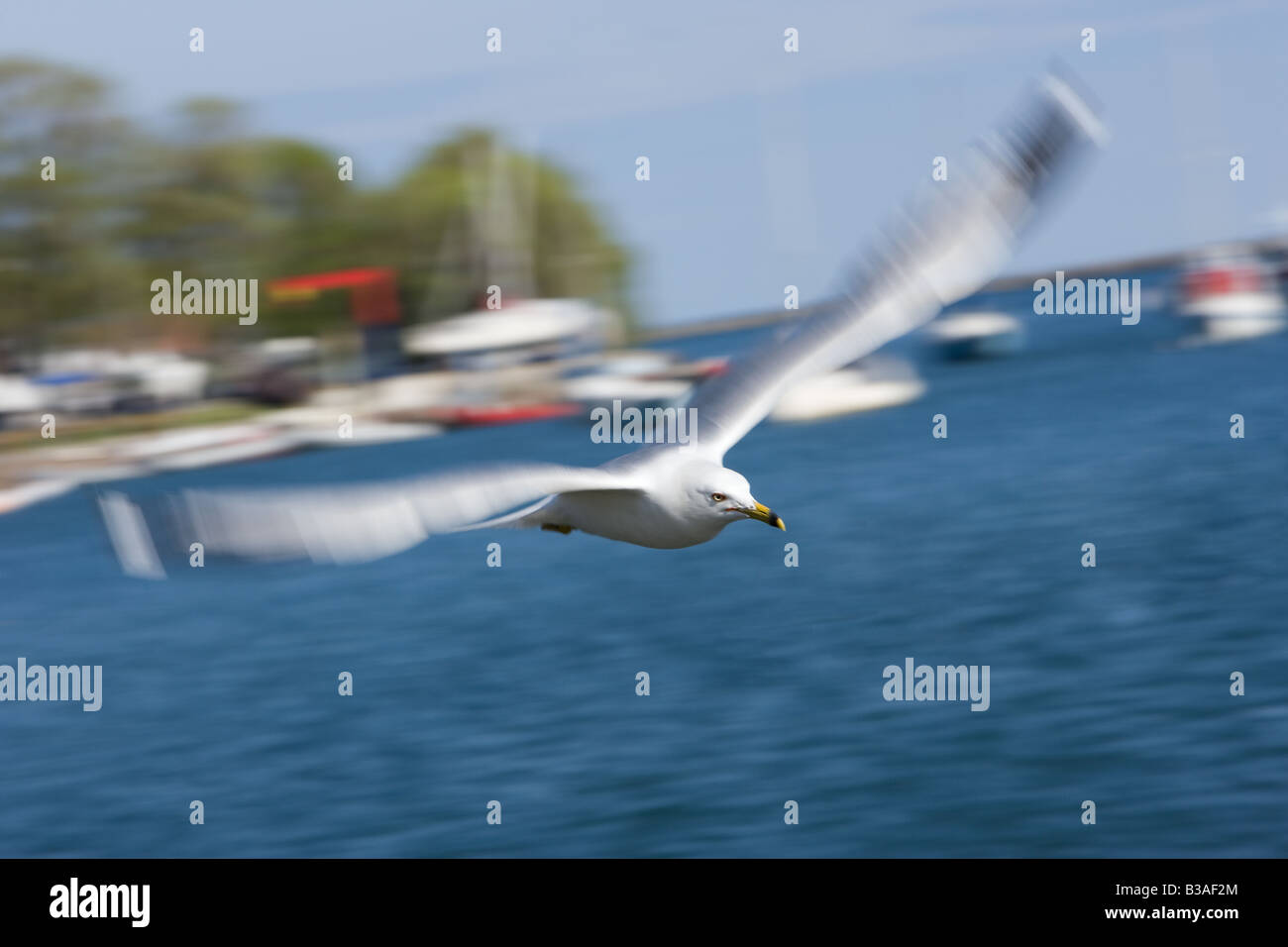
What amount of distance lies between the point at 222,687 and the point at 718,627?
18.0 ft

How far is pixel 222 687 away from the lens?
1802 centimetres

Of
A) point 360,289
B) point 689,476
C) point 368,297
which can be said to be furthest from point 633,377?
point 689,476

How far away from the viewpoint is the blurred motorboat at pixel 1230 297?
4438 centimetres

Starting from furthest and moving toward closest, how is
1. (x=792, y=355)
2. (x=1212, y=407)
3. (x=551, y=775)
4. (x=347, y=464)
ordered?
1. (x=347, y=464)
2. (x=1212, y=407)
3. (x=551, y=775)
4. (x=792, y=355)

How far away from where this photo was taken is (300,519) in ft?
16.3

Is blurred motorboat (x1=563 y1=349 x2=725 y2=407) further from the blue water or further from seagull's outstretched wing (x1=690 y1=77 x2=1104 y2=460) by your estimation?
seagull's outstretched wing (x1=690 y1=77 x2=1104 y2=460)

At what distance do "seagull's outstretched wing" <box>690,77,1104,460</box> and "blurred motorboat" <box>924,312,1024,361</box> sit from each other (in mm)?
38636

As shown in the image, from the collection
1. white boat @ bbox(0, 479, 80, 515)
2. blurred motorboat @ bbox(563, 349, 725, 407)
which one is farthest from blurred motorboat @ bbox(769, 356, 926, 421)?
white boat @ bbox(0, 479, 80, 515)

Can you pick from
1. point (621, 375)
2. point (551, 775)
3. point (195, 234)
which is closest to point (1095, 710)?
point (551, 775)

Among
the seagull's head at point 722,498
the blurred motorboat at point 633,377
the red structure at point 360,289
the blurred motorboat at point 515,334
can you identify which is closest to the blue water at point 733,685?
the seagull's head at point 722,498

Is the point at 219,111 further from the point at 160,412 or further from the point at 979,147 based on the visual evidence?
the point at 979,147

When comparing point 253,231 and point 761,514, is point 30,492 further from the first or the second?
point 761,514

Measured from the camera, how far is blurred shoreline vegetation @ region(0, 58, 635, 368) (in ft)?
135

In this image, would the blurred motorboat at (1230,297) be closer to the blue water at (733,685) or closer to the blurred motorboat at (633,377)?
the blurred motorboat at (633,377)
